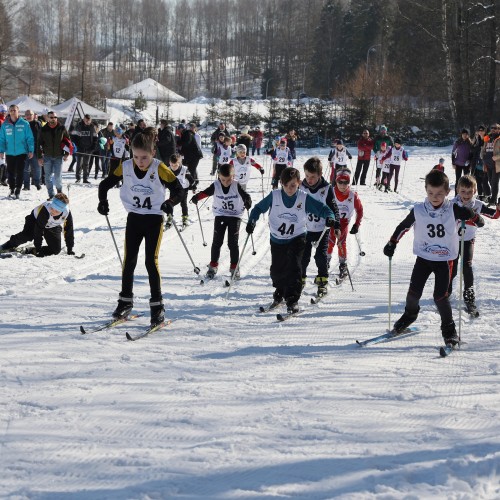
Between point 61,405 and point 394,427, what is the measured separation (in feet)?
6.51

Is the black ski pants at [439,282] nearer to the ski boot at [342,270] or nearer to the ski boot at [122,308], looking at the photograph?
the ski boot at [122,308]

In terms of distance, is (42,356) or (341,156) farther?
(341,156)

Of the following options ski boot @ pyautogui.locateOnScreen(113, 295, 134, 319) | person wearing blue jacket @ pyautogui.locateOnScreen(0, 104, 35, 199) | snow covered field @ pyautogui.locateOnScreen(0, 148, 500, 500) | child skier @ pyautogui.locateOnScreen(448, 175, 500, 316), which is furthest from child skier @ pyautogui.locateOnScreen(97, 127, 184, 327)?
person wearing blue jacket @ pyautogui.locateOnScreen(0, 104, 35, 199)

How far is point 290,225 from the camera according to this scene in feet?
22.2

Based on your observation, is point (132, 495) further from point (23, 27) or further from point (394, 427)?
point (23, 27)

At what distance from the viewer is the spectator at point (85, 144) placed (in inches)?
748

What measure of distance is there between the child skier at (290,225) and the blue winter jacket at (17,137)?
355 inches

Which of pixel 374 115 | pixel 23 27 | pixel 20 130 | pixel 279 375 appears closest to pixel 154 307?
pixel 279 375

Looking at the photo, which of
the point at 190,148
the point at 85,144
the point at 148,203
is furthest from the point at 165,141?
the point at 148,203

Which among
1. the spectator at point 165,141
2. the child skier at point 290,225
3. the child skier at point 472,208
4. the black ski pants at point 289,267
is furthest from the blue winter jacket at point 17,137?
the child skier at point 472,208

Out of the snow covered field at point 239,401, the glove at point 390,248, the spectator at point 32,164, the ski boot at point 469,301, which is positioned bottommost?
the snow covered field at point 239,401

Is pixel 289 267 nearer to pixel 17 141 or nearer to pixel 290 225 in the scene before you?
pixel 290 225

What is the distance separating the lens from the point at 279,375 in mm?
4816

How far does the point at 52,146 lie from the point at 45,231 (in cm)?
Answer: 518
